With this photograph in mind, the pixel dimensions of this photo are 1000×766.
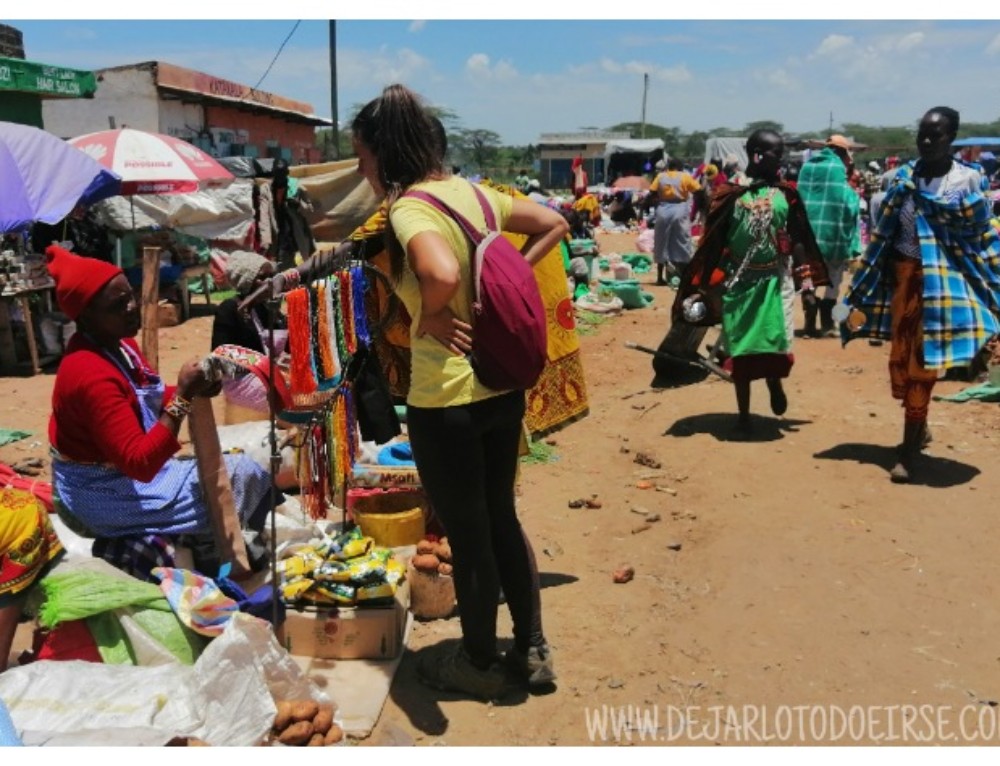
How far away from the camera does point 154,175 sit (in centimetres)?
1031

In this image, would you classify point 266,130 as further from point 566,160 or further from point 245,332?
point 566,160

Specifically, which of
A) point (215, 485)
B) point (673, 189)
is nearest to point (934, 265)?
point (215, 485)

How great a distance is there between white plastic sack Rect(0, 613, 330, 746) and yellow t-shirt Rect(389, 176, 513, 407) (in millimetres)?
933

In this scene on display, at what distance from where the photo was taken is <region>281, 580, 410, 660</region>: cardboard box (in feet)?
10.9

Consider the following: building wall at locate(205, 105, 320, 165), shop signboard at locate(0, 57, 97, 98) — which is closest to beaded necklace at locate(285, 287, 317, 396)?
shop signboard at locate(0, 57, 97, 98)

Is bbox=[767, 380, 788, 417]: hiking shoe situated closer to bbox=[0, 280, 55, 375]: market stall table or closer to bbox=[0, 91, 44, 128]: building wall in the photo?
bbox=[0, 280, 55, 375]: market stall table

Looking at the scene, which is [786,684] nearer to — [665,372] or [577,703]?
[577,703]

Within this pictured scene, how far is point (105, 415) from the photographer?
9.93 ft

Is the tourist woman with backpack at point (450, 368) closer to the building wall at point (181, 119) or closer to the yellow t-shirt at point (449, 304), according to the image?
the yellow t-shirt at point (449, 304)

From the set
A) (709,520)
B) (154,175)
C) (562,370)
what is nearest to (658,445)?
(709,520)

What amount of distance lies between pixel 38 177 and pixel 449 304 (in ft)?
22.9

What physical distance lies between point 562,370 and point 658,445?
1836 mm

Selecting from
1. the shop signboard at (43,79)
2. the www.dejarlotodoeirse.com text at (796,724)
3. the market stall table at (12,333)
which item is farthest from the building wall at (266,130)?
the www.dejarlotodoeirse.com text at (796,724)

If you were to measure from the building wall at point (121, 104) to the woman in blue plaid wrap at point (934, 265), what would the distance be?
16165 millimetres
